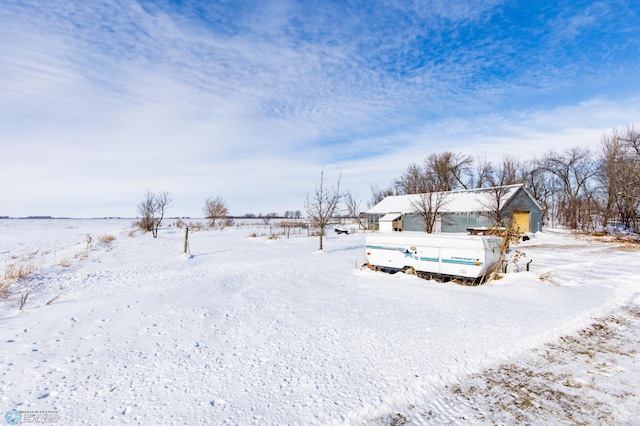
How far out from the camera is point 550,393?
3.54 metres

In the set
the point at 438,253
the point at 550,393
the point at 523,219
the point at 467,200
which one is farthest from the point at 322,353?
the point at 523,219

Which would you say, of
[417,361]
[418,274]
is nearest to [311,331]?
[417,361]

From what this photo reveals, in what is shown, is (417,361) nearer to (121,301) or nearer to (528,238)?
(121,301)

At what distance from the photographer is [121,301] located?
6.61m

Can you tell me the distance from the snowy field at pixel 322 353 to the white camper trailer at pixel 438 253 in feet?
2.27

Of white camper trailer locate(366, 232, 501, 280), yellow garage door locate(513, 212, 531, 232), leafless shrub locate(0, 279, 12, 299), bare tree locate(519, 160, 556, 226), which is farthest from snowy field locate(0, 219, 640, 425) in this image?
bare tree locate(519, 160, 556, 226)

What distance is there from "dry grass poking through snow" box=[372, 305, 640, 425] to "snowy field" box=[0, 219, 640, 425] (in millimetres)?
20

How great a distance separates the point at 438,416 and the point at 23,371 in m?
4.87

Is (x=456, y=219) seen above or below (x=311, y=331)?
above

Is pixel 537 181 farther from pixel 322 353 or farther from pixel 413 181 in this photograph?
pixel 322 353

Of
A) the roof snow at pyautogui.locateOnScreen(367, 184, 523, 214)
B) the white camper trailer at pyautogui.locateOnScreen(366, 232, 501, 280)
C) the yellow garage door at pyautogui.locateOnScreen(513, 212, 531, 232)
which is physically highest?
the roof snow at pyautogui.locateOnScreen(367, 184, 523, 214)

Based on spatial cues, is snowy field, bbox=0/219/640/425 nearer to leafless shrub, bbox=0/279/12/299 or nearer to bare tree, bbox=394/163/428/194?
leafless shrub, bbox=0/279/12/299

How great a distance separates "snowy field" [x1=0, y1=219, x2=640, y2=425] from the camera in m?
3.16

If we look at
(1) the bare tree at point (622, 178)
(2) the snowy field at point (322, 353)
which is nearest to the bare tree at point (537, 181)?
(1) the bare tree at point (622, 178)
